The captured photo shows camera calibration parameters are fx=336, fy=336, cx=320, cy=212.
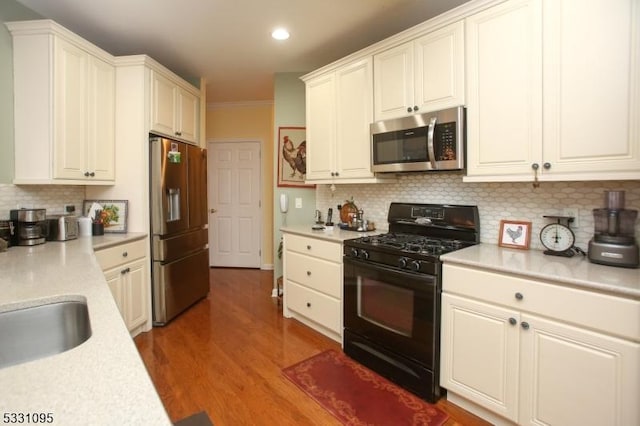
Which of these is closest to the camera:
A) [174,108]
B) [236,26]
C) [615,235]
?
[615,235]

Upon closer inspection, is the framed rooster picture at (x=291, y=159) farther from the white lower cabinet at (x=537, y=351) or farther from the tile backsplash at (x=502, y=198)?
the white lower cabinet at (x=537, y=351)

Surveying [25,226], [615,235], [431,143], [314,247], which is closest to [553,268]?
[615,235]

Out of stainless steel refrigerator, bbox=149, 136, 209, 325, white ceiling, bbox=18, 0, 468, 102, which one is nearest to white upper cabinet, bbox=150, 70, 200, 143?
stainless steel refrigerator, bbox=149, 136, 209, 325

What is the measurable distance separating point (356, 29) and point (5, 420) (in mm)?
3115

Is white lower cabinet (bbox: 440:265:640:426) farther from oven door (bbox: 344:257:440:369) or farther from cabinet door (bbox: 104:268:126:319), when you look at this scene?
cabinet door (bbox: 104:268:126:319)

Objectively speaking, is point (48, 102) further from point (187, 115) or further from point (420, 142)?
point (420, 142)

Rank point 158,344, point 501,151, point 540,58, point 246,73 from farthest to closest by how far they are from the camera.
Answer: point 246,73 < point 158,344 < point 501,151 < point 540,58

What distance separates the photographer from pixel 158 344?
2.78 metres

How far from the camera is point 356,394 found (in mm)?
2090

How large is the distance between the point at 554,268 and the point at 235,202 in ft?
15.2

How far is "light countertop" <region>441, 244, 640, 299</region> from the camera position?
1.39 metres

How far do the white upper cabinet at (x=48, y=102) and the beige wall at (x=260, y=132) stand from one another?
2.87 m

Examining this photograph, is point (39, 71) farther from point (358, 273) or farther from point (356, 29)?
point (358, 273)

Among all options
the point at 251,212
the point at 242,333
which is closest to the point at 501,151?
the point at 242,333
